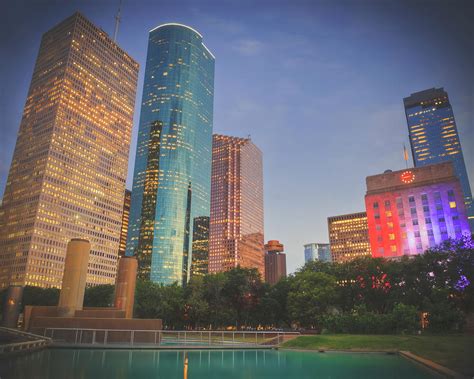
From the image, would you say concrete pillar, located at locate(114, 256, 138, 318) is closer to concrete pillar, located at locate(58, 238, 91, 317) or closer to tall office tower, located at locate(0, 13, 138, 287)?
concrete pillar, located at locate(58, 238, 91, 317)

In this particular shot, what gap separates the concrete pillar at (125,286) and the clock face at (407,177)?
98.7 meters

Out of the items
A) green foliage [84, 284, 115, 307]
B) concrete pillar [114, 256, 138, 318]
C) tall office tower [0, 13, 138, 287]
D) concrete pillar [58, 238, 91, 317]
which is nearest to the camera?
concrete pillar [58, 238, 91, 317]

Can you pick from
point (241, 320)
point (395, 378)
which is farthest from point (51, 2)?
point (241, 320)

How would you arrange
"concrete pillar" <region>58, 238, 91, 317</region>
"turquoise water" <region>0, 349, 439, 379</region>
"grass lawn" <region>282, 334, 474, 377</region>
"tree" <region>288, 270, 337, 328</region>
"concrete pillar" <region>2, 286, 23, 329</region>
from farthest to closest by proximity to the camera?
1. "tree" <region>288, 270, 337, 328</region>
2. "concrete pillar" <region>2, 286, 23, 329</region>
3. "concrete pillar" <region>58, 238, 91, 317</region>
4. "grass lawn" <region>282, 334, 474, 377</region>
5. "turquoise water" <region>0, 349, 439, 379</region>

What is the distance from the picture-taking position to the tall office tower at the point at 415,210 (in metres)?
111

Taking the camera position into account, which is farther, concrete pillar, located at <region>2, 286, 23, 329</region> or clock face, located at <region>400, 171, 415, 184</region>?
clock face, located at <region>400, 171, 415, 184</region>

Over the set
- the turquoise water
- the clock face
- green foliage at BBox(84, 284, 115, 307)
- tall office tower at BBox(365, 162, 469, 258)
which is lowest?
the turquoise water

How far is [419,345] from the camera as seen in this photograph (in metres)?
35.8

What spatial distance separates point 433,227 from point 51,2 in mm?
116461

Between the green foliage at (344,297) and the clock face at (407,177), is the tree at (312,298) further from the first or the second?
the clock face at (407,177)

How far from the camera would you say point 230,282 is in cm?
8231

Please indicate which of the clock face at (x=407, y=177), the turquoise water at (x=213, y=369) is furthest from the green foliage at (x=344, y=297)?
the clock face at (x=407, y=177)

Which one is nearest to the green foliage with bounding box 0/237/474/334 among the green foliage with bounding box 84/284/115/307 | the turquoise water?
the green foliage with bounding box 84/284/115/307

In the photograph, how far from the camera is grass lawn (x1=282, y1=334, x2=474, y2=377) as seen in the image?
2568cm
